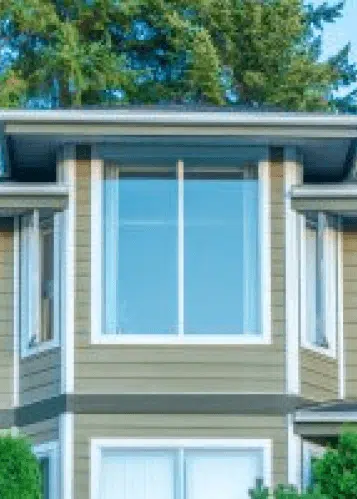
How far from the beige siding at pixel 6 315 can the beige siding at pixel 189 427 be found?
5.76 ft

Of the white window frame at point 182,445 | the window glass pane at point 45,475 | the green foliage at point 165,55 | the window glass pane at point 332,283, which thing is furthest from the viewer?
the green foliage at point 165,55

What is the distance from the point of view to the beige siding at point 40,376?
871 inches

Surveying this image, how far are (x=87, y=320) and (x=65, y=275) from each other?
0.57 metres

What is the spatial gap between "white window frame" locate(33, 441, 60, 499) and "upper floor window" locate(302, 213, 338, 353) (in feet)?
10.1

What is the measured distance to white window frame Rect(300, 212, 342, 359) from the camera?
22516 millimetres

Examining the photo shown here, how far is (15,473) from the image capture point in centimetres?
2112

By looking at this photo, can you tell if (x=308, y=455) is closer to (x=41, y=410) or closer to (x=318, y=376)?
(x=318, y=376)

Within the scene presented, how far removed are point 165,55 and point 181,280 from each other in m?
23.2

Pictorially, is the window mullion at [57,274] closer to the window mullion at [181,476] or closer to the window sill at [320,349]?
the window mullion at [181,476]

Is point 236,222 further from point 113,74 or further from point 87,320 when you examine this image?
point 113,74

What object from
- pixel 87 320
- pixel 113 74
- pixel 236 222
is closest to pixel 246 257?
pixel 236 222

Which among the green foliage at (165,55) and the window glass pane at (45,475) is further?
the green foliage at (165,55)

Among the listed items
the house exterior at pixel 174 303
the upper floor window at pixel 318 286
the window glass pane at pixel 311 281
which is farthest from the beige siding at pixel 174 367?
the window glass pane at pixel 311 281

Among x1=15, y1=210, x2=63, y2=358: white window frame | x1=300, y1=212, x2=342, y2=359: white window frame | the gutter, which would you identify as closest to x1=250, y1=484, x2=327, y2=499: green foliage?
x1=300, y1=212, x2=342, y2=359: white window frame
